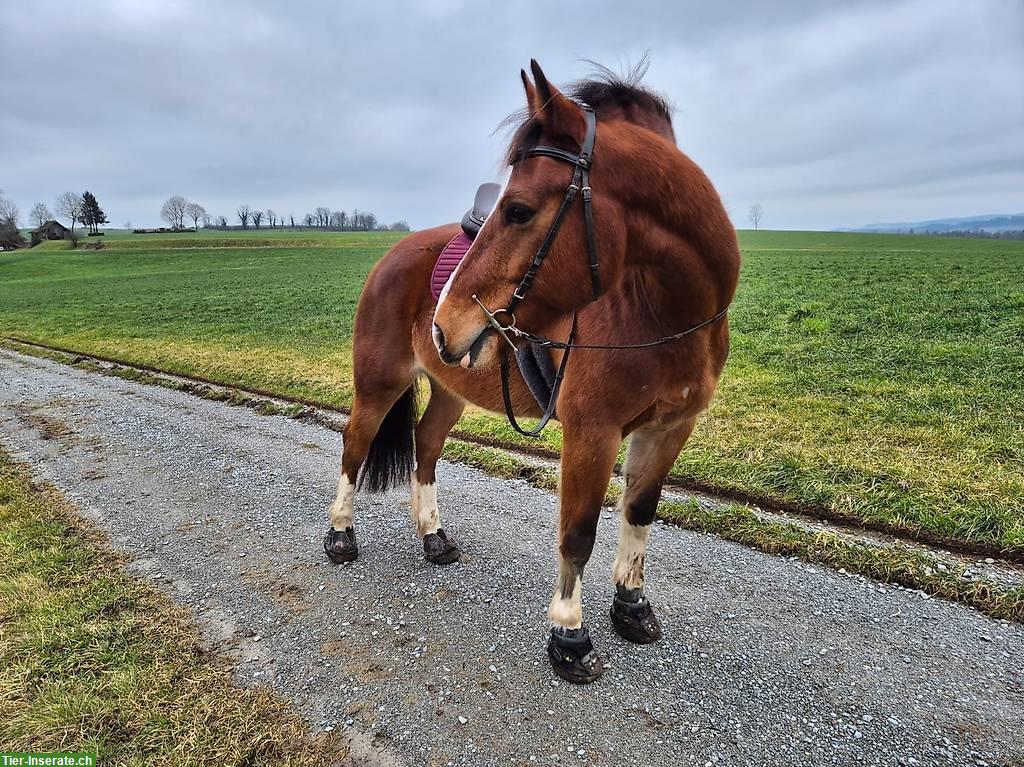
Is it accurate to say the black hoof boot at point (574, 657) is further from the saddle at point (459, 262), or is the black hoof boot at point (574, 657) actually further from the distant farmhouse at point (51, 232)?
the distant farmhouse at point (51, 232)

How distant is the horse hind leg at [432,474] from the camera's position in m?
3.99

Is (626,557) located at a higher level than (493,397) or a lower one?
lower

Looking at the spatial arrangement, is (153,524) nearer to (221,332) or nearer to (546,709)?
(546,709)

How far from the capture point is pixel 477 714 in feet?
8.56

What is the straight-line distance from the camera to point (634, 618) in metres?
3.15

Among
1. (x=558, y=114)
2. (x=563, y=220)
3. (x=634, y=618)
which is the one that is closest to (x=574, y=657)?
(x=634, y=618)

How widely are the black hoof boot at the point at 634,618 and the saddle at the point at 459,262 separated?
3.87ft

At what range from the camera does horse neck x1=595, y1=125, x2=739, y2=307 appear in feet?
7.06

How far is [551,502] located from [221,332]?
13393 millimetres

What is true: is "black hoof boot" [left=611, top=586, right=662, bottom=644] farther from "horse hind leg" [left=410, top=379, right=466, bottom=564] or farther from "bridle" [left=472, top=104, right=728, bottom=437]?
"bridle" [left=472, top=104, right=728, bottom=437]

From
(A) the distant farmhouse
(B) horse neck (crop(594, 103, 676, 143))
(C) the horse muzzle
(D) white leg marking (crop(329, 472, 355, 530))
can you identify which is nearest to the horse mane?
(B) horse neck (crop(594, 103, 676, 143))

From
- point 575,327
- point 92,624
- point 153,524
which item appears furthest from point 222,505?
point 575,327

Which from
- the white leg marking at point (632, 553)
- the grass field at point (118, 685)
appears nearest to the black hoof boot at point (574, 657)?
the white leg marking at point (632, 553)

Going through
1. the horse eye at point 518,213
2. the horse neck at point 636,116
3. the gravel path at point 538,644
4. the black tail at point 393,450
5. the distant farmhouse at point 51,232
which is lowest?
the gravel path at point 538,644
